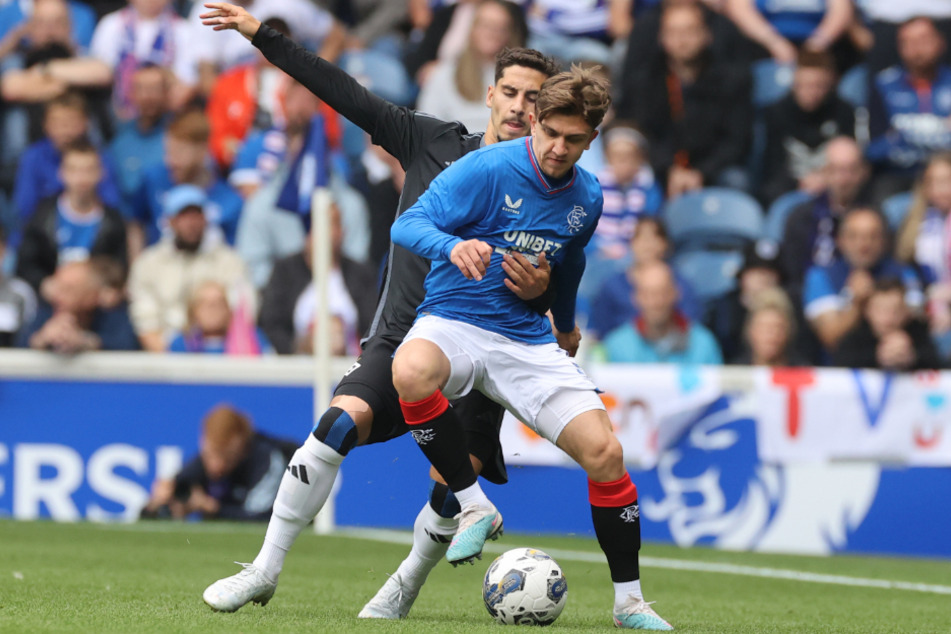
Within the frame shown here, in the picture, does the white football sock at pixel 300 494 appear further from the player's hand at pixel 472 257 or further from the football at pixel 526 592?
the player's hand at pixel 472 257

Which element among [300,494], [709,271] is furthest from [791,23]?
[300,494]

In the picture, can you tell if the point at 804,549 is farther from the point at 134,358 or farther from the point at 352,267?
the point at 134,358

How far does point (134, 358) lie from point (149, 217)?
7.37ft

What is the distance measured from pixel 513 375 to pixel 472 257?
0.70 m

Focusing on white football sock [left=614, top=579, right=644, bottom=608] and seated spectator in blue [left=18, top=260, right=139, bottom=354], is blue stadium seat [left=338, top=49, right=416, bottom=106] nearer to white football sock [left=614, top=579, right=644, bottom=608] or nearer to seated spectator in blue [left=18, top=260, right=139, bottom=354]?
seated spectator in blue [left=18, top=260, right=139, bottom=354]

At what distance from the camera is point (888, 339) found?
983 centimetres

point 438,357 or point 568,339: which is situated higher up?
point 438,357

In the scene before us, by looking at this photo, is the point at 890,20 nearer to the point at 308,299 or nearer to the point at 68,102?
the point at 308,299

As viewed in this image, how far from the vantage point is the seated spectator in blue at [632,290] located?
1091 cm

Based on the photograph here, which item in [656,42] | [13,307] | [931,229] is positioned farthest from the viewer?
[656,42]

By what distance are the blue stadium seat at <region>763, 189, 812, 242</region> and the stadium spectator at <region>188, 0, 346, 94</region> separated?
416 centimetres

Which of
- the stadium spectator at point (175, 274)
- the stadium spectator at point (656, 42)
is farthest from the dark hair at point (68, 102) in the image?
the stadium spectator at point (656, 42)

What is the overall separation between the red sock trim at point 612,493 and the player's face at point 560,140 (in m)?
1.16

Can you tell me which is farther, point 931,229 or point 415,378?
point 931,229
